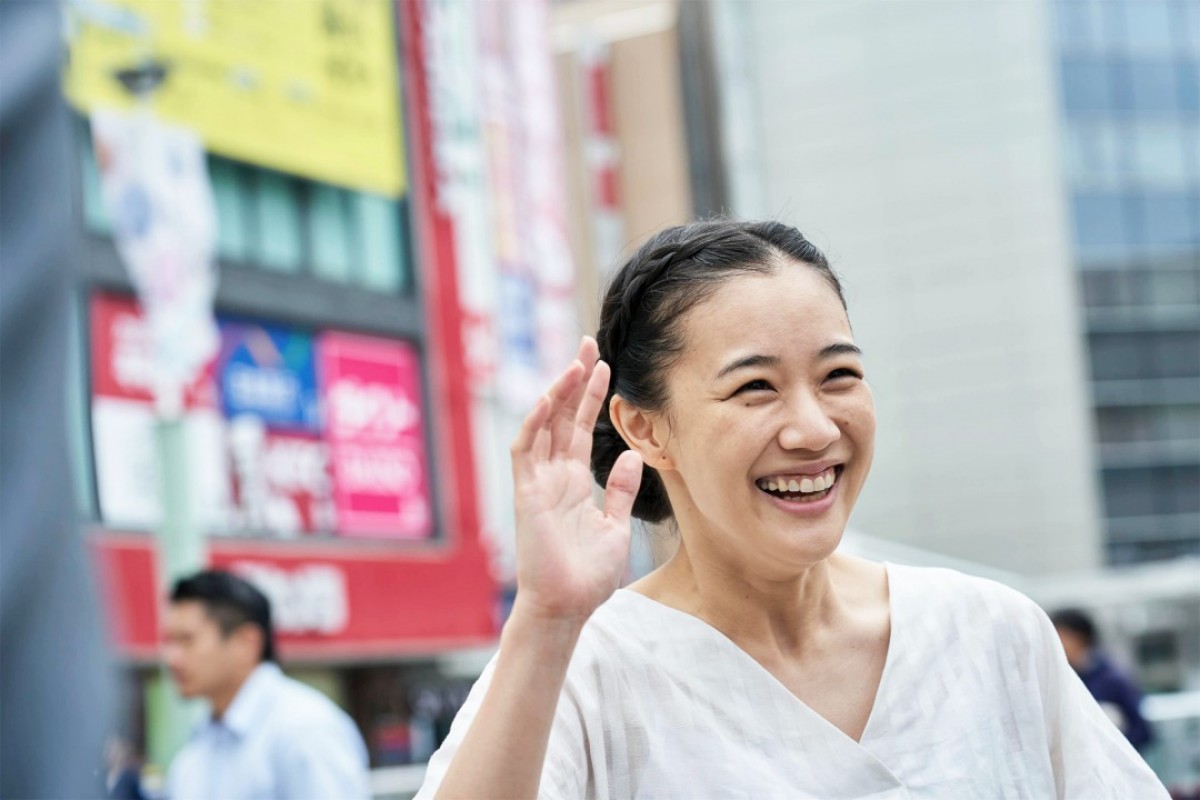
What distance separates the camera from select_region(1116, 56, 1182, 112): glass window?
37.2 metres

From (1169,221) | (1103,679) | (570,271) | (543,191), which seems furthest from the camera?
(1169,221)

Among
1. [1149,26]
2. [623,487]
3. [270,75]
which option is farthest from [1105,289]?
[623,487]

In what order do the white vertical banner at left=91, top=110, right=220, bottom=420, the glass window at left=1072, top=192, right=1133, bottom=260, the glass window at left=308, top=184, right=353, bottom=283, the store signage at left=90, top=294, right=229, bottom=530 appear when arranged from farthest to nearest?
the glass window at left=1072, top=192, right=1133, bottom=260 → the glass window at left=308, top=184, right=353, bottom=283 → the white vertical banner at left=91, top=110, right=220, bottom=420 → the store signage at left=90, top=294, right=229, bottom=530

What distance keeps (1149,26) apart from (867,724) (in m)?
38.8

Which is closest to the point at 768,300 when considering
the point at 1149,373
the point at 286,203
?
the point at 286,203

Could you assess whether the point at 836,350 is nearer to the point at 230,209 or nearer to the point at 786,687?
the point at 786,687

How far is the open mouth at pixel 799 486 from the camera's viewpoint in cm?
183

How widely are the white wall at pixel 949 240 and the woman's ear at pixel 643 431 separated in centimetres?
3492

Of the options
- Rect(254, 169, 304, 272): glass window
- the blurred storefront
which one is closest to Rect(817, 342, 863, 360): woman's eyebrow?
the blurred storefront

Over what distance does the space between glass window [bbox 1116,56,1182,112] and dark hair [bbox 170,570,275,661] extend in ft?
117

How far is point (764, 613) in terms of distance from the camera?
6.34ft

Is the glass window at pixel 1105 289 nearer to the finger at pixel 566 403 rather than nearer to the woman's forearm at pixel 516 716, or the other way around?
the finger at pixel 566 403

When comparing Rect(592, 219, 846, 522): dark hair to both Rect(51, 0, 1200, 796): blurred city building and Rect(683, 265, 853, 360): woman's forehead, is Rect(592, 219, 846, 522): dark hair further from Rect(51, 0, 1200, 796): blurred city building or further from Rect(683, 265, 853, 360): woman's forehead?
Rect(51, 0, 1200, 796): blurred city building

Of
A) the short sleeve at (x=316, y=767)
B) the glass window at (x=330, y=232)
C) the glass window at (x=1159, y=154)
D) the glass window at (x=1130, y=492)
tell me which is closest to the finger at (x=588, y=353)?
the short sleeve at (x=316, y=767)
